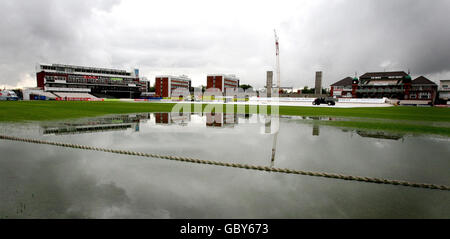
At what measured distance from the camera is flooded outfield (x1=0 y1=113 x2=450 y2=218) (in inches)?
138

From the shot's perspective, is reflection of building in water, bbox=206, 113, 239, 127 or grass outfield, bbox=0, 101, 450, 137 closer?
grass outfield, bbox=0, 101, 450, 137

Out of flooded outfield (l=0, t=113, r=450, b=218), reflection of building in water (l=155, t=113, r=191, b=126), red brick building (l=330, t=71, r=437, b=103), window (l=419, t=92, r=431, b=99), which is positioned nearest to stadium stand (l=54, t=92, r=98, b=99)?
reflection of building in water (l=155, t=113, r=191, b=126)

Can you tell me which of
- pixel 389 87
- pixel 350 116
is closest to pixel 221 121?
pixel 350 116

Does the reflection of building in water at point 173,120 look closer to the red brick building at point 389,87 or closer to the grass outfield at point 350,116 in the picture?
the grass outfield at point 350,116

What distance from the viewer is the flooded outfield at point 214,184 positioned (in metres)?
3.50

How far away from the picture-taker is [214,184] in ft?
14.9

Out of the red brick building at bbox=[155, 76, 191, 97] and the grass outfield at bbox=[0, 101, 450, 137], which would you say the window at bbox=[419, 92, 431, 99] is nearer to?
the grass outfield at bbox=[0, 101, 450, 137]

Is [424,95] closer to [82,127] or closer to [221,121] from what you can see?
→ [221,121]

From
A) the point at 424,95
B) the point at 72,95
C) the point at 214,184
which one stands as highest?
the point at 424,95

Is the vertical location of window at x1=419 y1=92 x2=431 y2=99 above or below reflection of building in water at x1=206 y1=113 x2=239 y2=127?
above

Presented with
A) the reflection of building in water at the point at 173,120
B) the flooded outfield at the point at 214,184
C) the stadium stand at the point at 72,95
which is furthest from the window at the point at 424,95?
the stadium stand at the point at 72,95
